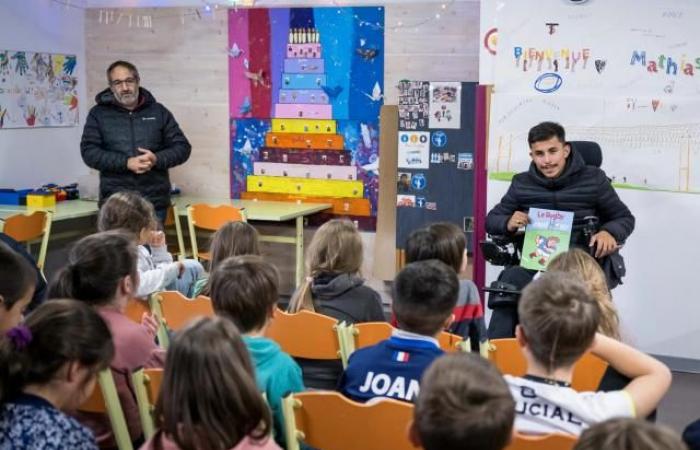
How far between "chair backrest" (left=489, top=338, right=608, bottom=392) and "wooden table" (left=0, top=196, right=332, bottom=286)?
312 cm

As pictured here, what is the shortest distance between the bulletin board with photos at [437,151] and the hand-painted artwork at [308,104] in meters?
0.36

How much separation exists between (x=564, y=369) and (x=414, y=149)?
370 centimetres

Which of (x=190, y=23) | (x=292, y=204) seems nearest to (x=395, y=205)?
(x=292, y=204)

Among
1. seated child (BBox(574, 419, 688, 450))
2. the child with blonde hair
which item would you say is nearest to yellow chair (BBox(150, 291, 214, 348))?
the child with blonde hair

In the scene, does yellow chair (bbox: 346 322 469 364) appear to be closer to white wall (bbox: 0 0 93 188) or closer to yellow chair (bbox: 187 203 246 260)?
yellow chair (bbox: 187 203 246 260)

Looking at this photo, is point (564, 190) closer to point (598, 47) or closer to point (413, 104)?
point (598, 47)

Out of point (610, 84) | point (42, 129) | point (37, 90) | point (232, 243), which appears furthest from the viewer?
point (42, 129)

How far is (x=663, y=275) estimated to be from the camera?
4.77 m


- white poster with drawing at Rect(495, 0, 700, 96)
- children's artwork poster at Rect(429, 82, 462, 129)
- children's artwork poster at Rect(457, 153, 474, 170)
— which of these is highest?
white poster with drawing at Rect(495, 0, 700, 96)

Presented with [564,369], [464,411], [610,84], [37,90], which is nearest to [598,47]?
[610,84]

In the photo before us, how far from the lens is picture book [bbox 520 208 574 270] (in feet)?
12.6

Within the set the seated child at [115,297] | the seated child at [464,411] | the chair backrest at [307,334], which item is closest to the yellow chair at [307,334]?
the chair backrest at [307,334]

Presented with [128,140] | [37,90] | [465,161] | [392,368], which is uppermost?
[37,90]

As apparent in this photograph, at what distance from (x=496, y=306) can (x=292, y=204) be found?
2.81 m
